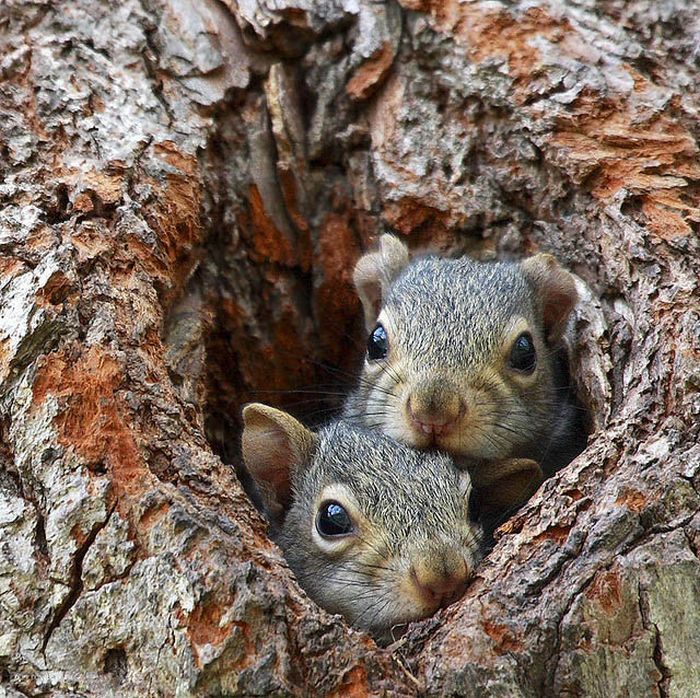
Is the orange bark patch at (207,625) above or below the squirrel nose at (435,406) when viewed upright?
below

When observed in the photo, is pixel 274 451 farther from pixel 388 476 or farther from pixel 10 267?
pixel 10 267

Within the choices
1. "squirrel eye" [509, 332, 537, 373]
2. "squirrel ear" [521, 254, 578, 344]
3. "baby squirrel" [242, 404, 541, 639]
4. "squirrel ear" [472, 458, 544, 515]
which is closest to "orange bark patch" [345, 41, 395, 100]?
"squirrel ear" [521, 254, 578, 344]

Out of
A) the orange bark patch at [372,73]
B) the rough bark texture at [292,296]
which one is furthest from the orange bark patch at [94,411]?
the orange bark patch at [372,73]

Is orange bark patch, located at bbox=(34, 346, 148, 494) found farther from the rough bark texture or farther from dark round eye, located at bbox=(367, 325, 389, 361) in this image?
dark round eye, located at bbox=(367, 325, 389, 361)

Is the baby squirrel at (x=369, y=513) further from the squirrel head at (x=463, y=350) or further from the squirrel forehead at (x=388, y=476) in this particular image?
the squirrel head at (x=463, y=350)

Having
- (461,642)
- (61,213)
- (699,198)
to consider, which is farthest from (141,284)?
(699,198)

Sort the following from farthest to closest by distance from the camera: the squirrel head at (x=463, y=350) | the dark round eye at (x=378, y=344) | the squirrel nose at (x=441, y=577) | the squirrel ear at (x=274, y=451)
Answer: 1. the dark round eye at (x=378, y=344)
2. the squirrel ear at (x=274, y=451)
3. the squirrel head at (x=463, y=350)
4. the squirrel nose at (x=441, y=577)

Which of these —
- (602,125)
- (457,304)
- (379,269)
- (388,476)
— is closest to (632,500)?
(388,476)
